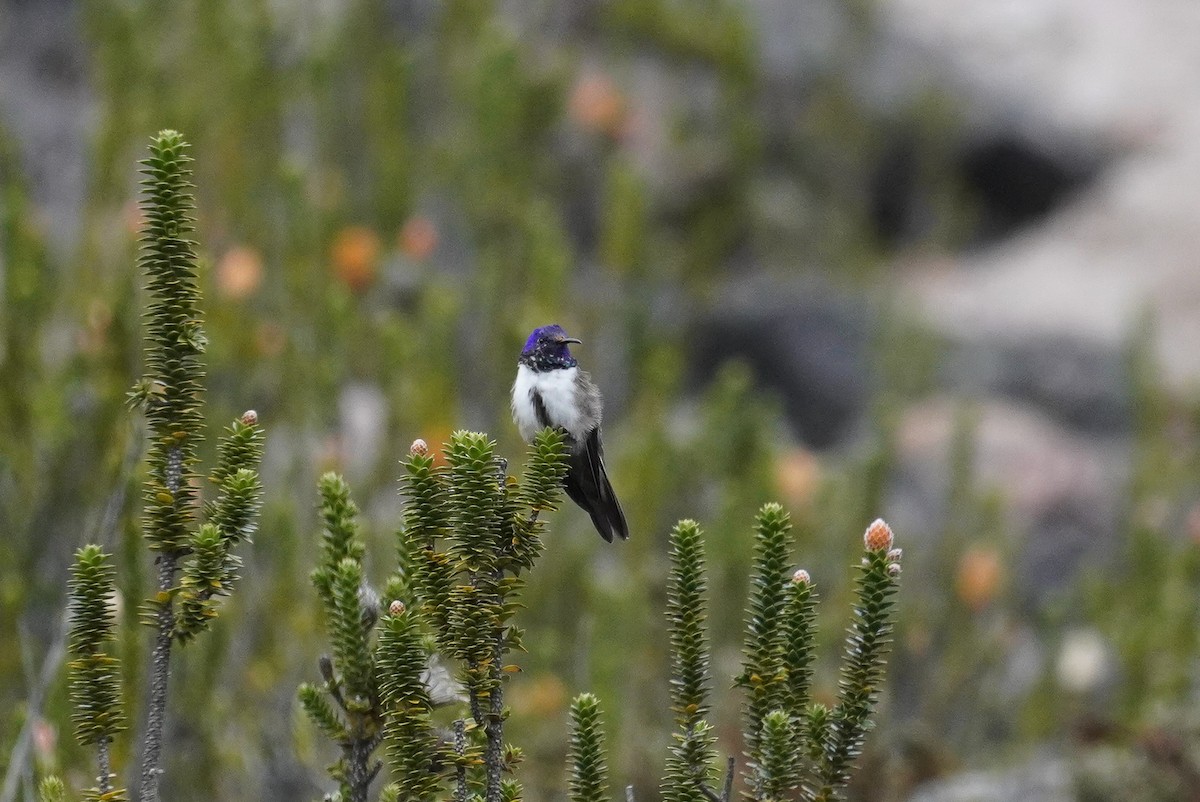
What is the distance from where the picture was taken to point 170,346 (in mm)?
2807

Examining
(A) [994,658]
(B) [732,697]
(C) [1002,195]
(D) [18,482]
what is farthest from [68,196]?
(C) [1002,195]

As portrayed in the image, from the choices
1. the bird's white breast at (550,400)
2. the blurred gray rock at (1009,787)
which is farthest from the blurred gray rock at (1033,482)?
the bird's white breast at (550,400)

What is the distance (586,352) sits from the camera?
9867mm

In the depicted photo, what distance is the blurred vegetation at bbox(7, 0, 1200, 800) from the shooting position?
21.0 feet

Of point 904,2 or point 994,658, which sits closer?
point 994,658

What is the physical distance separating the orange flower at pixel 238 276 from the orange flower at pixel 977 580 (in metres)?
4.68

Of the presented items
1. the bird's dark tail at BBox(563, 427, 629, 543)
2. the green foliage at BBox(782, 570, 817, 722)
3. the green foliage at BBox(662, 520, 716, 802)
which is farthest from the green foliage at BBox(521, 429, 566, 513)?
the bird's dark tail at BBox(563, 427, 629, 543)

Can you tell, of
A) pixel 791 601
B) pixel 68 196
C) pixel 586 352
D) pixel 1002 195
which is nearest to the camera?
pixel 791 601

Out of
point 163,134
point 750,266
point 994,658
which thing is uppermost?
point 750,266

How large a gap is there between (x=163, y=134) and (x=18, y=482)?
4.47m

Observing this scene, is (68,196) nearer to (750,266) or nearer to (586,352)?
(586,352)

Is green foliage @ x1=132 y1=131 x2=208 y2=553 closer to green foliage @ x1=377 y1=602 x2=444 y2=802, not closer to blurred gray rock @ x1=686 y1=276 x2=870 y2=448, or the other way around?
green foliage @ x1=377 y1=602 x2=444 y2=802

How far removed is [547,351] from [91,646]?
73.9 inches

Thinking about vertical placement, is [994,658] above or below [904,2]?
below
